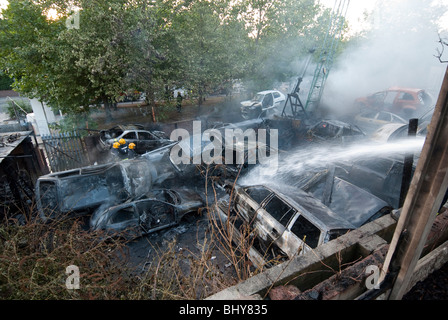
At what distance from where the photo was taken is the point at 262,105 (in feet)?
47.4

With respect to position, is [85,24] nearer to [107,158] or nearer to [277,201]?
[107,158]

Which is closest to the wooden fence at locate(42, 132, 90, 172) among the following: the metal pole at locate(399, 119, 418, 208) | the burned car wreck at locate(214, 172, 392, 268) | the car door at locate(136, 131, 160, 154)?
the car door at locate(136, 131, 160, 154)

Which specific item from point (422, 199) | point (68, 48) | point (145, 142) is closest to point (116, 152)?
point (145, 142)

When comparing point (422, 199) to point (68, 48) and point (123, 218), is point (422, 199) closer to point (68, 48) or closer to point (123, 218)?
point (123, 218)

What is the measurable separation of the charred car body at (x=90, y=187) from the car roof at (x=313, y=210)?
10.9 ft

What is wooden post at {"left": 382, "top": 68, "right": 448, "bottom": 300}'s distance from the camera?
181 centimetres

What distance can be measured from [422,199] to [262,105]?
42.6 feet

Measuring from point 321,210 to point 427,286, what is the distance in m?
1.54

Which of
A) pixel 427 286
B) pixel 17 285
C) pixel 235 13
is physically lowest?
pixel 427 286

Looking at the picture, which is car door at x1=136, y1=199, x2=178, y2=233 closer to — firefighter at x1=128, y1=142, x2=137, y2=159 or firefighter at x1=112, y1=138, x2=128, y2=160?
firefighter at x1=128, y1=142, x2=137, y2=159

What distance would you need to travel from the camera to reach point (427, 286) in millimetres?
2740

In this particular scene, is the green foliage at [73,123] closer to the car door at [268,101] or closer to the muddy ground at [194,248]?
the muddy ground at [194,248]
